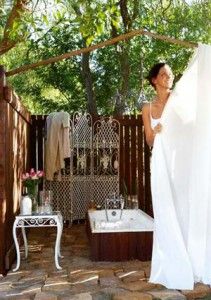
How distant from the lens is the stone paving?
142 inches

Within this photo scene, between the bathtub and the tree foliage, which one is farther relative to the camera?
the tree foliage

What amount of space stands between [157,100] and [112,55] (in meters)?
6.98

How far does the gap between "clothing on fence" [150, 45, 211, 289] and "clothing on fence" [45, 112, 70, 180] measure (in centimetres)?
361

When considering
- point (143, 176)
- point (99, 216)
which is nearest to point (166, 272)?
point (99, 216)

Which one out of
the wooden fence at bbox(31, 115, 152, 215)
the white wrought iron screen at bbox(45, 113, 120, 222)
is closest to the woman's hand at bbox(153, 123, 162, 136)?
the white wrought iron screen at bbox(45, 113, 120, 222)

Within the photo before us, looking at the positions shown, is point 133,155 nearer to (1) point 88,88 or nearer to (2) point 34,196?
(1) point 88,88

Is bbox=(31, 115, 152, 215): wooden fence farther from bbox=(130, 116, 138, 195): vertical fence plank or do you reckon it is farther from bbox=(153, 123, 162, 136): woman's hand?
bbox=(153, 123, 162, 136): woman's hand

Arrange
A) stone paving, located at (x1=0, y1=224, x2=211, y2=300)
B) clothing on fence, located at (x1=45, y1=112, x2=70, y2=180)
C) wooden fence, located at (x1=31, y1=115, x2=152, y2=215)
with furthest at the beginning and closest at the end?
wooden fence, located at (x1=31, y1=115, x2=152, y2=215)
clothing on fence, located at (x1=45, y1=112, x2=70, y2=180)
stone paving, located at (x1=0, y1=224, x2=211, y2=300)

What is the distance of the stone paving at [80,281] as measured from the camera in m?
3.61

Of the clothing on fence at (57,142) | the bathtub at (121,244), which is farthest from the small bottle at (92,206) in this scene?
the bathtub at (121,244)

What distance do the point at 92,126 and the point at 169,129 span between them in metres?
4.06

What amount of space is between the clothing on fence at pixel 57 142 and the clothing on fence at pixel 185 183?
11.8 ft

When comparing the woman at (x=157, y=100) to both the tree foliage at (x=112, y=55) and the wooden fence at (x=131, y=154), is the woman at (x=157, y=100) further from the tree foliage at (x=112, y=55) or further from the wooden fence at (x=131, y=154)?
the wooden fence at (x=131, y=154)

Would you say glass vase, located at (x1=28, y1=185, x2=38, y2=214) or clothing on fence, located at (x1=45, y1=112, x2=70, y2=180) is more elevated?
clothing on fence, located at (x1=45, y1=112, x2=70, y2=180)
